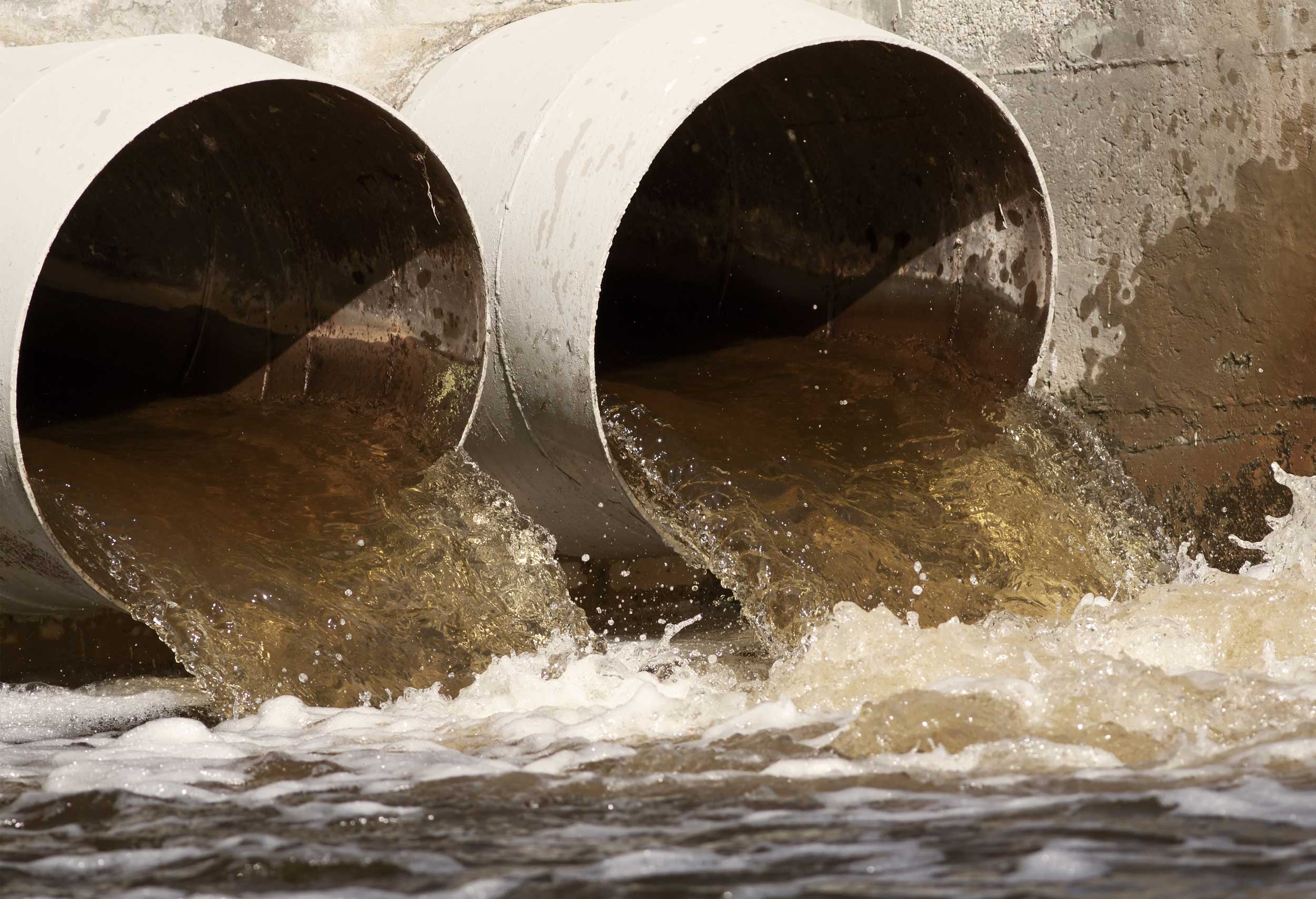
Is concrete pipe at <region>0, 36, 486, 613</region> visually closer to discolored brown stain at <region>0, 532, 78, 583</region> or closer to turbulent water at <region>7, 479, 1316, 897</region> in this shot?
discolored brown stain at <region>0, 532, 78, 583</region>

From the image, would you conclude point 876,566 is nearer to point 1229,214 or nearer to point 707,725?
point 707,725

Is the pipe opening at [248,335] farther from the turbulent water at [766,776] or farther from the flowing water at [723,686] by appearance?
the turbulent water at [766,776]

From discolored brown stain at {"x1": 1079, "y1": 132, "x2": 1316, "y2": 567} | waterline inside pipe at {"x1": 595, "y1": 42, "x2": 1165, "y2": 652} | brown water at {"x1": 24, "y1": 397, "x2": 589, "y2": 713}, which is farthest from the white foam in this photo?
discolored brown stain at {"x1": 1079, "y1": 132, "x2": 1316, "y2": 567}

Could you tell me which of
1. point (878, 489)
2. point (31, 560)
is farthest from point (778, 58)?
point (31, 560)

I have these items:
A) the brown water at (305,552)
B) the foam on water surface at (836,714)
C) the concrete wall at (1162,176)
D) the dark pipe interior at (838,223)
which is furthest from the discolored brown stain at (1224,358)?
the brown water at (305,552)

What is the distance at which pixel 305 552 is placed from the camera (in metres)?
3.97

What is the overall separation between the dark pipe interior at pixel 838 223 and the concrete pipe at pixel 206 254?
0.83 metres

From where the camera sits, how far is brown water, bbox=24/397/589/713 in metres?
3.67

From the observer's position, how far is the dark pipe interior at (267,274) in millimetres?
4285

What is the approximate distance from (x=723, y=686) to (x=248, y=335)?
2.18m

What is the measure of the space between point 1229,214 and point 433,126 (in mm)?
2450

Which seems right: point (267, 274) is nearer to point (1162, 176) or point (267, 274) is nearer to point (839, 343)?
point (839, 343)

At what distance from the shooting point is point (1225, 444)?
5.05m

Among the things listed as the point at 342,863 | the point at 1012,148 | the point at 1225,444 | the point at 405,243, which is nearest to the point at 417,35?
the point at 405,243
